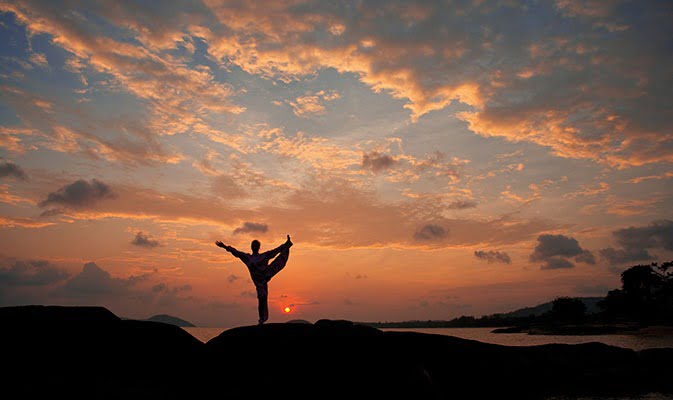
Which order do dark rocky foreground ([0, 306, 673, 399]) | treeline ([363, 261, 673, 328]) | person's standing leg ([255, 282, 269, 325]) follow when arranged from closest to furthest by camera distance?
dark rocky foreground ([0, 306, 673, 399]) → person's standing leg ([255, 282, 269, 325]) → treeline ([363, 261, 673, 328])

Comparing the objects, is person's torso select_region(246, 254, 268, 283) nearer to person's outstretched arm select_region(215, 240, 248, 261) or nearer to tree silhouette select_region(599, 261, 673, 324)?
person's outstretched arm select_region(215, 240, 248, 261)

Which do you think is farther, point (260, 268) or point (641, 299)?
point (641, 299)

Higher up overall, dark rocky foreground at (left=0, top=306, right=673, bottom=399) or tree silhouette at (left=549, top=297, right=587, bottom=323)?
dark rocky foreground at (left=0, top=306, right=673, bottom=399)

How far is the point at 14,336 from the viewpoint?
8.41 meters

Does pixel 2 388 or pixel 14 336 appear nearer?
→ pixel 2 388

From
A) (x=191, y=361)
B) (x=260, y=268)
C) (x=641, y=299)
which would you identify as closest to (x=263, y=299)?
(x=260, y=268)

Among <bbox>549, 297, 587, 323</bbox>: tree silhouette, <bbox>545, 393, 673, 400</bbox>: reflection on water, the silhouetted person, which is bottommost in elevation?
<bbox>549, 297, 587, 323</bbox>: tree silhouette

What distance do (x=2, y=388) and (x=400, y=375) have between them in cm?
797

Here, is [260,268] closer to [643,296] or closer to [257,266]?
[257,266]

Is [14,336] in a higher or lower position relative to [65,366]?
higher

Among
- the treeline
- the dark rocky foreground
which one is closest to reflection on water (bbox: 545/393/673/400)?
the dark rocky foreground

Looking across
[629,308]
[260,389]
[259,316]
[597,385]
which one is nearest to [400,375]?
[260,389]

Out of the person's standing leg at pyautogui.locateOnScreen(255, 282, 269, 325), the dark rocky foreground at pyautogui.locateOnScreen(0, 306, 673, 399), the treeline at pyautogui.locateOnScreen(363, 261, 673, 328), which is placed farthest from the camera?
the treeline at pyautogui.locateOnScreen(363, 261, 673, 328)

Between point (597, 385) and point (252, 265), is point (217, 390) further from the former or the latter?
point (597, 385)
